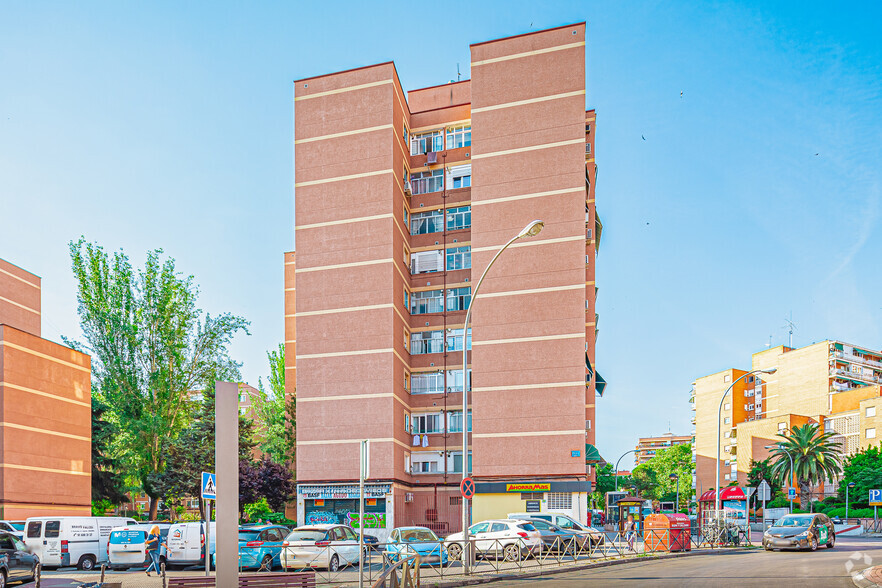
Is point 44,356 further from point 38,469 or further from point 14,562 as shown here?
point 14,562

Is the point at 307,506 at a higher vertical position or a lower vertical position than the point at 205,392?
lower

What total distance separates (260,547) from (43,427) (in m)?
32.4

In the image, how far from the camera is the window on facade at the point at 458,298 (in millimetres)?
50469

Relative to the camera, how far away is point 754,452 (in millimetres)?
106500

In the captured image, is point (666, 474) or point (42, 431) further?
point (666, 474)

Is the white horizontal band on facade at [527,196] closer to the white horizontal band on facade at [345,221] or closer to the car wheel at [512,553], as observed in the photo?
the white horizontal band on facade at [345,221]

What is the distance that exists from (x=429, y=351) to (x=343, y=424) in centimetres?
730

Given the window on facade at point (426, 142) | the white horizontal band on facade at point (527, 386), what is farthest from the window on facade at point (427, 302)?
the window on facade at point (426, 142)

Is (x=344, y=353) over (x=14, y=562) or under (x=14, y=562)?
over

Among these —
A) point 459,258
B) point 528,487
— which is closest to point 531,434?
point 528,487

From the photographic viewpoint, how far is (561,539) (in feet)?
89.7

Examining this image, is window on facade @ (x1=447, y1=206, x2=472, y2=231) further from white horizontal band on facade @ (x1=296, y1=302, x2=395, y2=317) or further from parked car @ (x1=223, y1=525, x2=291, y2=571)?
parked car @ (x1=223, y1=525, x2=291, y2=571)

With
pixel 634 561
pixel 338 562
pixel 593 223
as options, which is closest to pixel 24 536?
pixel 338 562

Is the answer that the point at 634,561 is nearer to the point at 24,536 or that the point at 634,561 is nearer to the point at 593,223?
the point at 24,536
